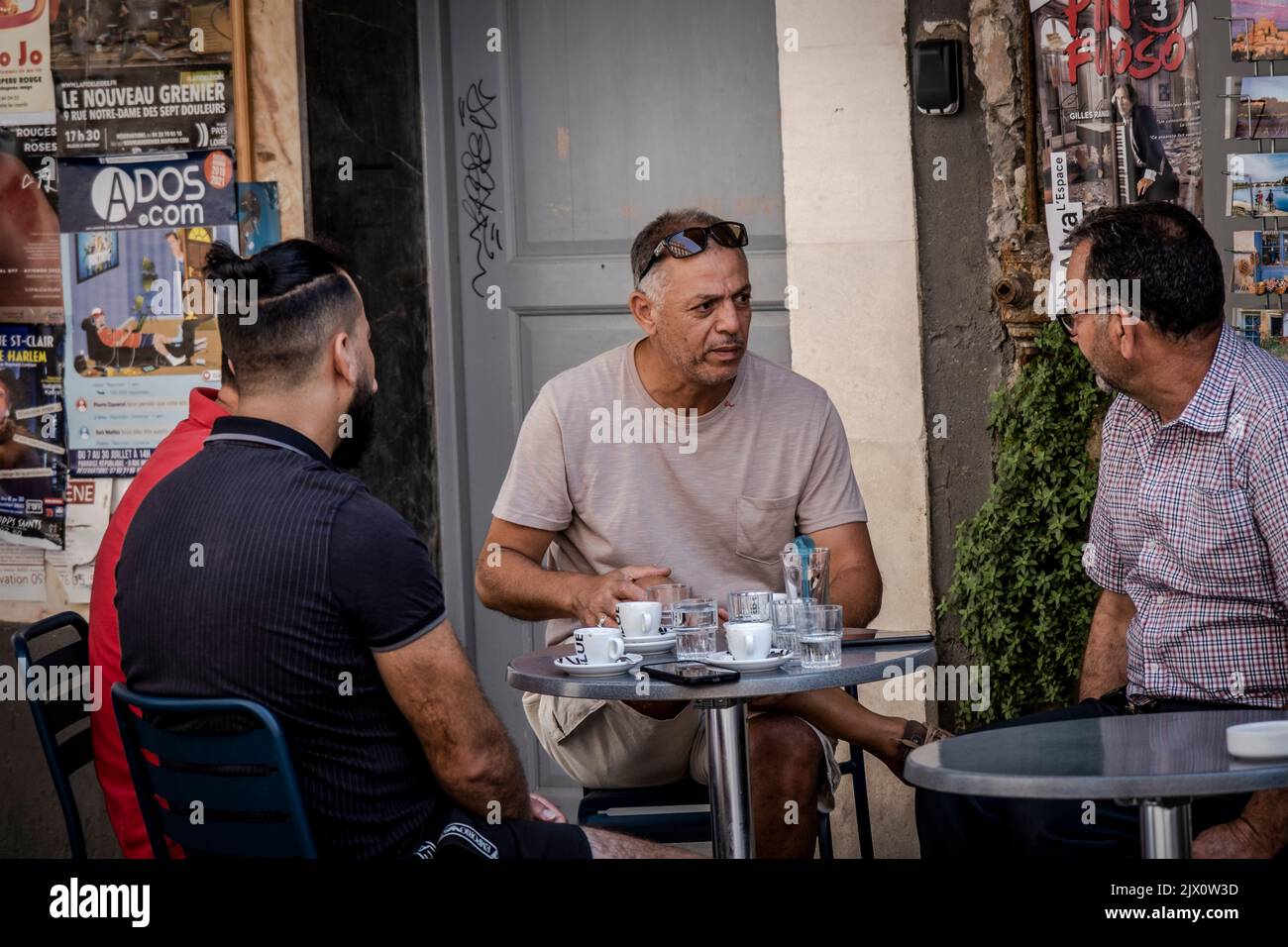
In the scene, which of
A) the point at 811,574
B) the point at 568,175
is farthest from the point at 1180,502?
the point at 568,175

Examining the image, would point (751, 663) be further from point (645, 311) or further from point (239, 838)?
point (645, 311)

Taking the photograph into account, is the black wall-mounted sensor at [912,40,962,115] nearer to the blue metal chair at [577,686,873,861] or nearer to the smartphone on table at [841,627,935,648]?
the blue metal chair at [577,686,873,861]

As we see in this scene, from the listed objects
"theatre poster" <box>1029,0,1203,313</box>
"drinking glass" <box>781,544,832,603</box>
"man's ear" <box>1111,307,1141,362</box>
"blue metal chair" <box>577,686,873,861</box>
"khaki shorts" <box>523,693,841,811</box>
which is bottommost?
"blue metal chair" <box>577,686,873,861</box>

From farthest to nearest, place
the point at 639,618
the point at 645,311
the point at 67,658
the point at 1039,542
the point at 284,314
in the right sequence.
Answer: the point at 1039,542 → the point at 645,311 → the point at 67,658 → the point at 639,618 → the point at 284,314

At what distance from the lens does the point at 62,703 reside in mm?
3301

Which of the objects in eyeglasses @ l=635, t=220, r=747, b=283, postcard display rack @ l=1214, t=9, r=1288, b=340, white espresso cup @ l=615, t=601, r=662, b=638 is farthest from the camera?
postcard display rack @ l=1214, t=9, r=1288, b=340

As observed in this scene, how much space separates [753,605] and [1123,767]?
43.9 inches

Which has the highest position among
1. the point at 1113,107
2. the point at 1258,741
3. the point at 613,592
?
the point at 1113,107

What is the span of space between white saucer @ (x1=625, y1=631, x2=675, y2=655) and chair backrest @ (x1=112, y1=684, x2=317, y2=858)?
2.75ft

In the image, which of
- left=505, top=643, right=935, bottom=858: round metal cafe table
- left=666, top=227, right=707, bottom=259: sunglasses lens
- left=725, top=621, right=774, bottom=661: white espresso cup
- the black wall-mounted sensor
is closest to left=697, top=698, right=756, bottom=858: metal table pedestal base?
left=505, top=643, right=935, bottom=858: round metal cafe table

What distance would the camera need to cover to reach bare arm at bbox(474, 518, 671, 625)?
3.38 meters

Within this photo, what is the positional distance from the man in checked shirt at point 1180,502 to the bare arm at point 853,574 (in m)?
0.58

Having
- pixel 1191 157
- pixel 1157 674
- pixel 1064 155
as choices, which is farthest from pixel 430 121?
pixel 1157 674
